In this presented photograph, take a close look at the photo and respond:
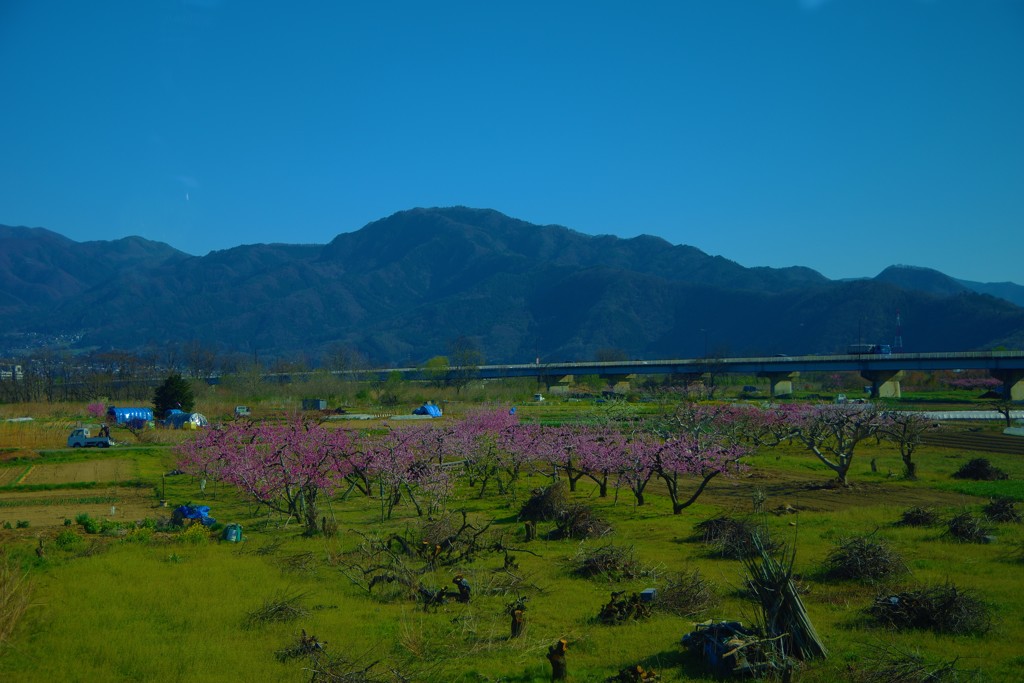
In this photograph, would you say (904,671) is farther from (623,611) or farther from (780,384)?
(780,384)

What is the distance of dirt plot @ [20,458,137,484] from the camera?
37.8 meters

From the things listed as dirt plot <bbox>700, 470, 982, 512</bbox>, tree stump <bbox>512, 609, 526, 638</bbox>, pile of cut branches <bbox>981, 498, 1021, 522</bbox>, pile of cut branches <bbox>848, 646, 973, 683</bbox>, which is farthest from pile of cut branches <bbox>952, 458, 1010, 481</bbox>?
tree stump <bbox>512, 609, 526, 638</bbox>

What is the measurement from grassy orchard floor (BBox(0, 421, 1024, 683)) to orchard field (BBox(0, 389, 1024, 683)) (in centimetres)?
6

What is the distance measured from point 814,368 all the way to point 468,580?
9602 centimetres

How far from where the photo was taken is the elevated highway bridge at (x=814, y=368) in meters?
88.4

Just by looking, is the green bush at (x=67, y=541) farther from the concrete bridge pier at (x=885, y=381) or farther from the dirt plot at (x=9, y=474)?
the concrete bridge pier at (x=885, y=381)

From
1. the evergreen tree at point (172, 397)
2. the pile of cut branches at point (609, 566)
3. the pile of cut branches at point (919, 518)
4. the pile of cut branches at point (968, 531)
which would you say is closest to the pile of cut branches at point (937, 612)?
the pile of cut branches at point (609, 566)

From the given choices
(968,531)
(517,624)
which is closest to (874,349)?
(968,531)

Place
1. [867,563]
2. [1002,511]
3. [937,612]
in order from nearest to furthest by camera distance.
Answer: [937,612] → [867,563] → [1002,511]

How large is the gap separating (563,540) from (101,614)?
11.6 m

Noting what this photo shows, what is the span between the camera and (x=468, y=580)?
1700 cm

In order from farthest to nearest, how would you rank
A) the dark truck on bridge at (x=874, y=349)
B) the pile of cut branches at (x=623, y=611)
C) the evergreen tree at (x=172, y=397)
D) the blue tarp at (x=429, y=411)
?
the dark truck on bridge at (x=874, y=349) < the blue tarp at (x=429, y=411) < the evergreen tree at (x=172, y=397) < the pile of cut branches at (x=623, y=611)

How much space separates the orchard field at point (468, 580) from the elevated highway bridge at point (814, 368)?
66.7 m

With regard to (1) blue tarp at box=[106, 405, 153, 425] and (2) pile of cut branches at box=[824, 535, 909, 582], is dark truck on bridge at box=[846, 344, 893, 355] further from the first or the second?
(2) pile of cut branches at box=[824, 535, 909, 582]
